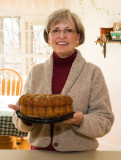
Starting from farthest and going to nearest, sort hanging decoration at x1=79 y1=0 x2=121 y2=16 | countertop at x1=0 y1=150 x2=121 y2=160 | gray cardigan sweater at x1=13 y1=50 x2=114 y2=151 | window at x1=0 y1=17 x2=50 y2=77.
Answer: window at x1=0 y1=17 x2=50 y2=77 → hanging decoration at x1=79 y1=0 x2=121 y2=16 → gray cardigan sweater at x1=13 y1=50 x2=114 y2=151 → countertop at x1=0 y1=150 x2=121 y2=160

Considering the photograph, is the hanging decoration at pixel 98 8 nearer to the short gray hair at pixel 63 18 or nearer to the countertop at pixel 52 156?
the short gray hair at pixel 63 18

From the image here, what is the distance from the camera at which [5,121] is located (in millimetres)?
2256

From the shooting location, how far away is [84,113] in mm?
1240

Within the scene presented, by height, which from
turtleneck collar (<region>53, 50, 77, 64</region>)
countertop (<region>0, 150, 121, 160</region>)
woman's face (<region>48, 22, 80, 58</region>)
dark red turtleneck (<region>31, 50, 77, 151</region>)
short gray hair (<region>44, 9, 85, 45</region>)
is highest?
short gray hair (<region>44, 9, 85, 45</region>)

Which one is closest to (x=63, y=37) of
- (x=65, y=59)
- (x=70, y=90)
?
(x=65, y=59)

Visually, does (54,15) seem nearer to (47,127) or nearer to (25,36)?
(47,127)

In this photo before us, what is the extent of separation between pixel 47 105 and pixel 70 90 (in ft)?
0.78

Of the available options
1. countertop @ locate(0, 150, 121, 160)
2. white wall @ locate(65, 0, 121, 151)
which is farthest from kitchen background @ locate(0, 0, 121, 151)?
countertop @ locate(0, 150, 121, 160)

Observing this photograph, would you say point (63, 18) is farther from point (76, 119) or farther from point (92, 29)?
point (92, 29)

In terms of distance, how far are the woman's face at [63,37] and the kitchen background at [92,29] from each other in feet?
6.79

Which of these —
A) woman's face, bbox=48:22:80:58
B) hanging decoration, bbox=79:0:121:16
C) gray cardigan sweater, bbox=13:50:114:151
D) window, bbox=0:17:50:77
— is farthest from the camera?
window, bbox=0:17:50:77

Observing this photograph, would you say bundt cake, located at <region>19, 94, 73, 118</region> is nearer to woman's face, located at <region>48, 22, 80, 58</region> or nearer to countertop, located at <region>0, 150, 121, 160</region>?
countertop, located at <region>0, 150, 121, 160</region>

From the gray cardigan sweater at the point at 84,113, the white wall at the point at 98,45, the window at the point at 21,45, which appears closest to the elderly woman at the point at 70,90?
the gray cardigan sweater at the point at 84,113

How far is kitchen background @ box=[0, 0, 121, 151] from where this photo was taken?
129 inches
